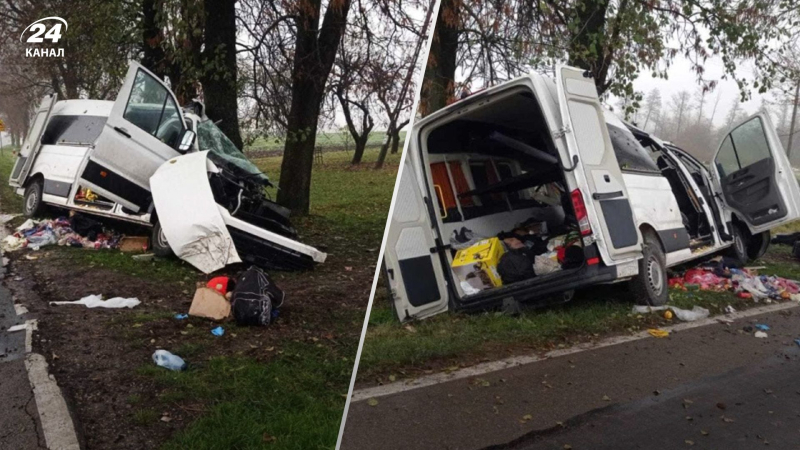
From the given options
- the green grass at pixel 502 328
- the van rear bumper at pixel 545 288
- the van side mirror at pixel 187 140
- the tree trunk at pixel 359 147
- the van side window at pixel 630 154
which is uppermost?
the van side mirror at pixel 187 140

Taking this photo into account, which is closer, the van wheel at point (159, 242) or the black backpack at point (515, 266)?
the van wheel at point (159, 242)

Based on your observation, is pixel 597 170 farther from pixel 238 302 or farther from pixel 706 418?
pixel 238 302

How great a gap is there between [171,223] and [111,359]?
22cm

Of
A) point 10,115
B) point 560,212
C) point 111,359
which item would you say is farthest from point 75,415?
point 560,212

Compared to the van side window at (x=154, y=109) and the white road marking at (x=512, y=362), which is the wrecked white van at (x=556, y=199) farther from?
the van side window at (x=154, y=109)

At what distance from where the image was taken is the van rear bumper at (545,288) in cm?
111

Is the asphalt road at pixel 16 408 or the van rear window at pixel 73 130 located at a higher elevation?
the van rear window at pixel 73 130

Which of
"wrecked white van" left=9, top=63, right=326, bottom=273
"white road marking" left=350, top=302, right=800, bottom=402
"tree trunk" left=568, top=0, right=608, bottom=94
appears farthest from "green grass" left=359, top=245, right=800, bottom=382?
"tree trunk" left=568, top=0, right=608, bottom=94

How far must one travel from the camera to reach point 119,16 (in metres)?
1.03

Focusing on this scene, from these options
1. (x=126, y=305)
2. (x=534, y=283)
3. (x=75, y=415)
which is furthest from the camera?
(x=534, y=283)

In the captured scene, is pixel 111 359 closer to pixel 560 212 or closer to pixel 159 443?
pixel 159 443

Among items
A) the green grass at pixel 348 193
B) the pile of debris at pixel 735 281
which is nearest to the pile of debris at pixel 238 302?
the green grass at pixel 348 193

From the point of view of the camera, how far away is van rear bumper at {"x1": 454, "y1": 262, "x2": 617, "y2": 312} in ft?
3.63

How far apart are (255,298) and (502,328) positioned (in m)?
0.38
